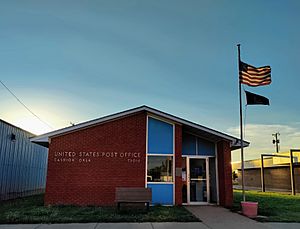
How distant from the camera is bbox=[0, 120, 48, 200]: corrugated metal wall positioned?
48.6ft

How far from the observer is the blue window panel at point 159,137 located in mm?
13434

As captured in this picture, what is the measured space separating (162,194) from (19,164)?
908 cm

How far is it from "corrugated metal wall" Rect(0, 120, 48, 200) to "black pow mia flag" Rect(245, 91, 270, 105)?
38.3ft

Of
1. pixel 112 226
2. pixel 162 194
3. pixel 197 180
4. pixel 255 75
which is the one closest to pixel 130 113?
pixel 162 194

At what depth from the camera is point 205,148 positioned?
48.2 ft

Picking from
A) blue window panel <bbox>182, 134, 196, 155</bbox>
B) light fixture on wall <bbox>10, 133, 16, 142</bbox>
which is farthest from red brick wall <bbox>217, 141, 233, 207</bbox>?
light fixture on wall <bbox>10, 133, 16, 142</bbox>

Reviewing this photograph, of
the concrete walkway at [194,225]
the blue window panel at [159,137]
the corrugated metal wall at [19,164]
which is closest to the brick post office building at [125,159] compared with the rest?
the blue window panel at [159,137]

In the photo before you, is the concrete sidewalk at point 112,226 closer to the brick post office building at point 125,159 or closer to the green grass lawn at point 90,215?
the green grass lawn at point 90,215

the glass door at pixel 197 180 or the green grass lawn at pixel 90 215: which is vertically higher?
the glass door at pixel 197 180

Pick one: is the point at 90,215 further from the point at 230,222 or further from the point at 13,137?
the point at 13,137

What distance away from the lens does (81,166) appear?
42.1 feet

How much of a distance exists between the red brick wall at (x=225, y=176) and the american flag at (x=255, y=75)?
3.30 metres

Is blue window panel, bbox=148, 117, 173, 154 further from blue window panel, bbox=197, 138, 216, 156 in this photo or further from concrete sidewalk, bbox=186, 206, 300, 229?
concrete sidewalk, bbox=186, 206, 300, 229

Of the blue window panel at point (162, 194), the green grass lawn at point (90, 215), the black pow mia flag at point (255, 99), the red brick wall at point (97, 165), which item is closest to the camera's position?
the green grass lawn at point (90, 215)
